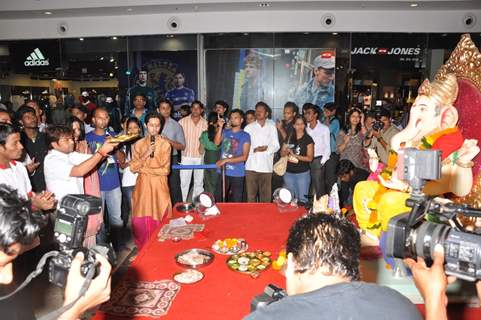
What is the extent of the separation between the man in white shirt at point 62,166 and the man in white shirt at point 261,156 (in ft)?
6.83

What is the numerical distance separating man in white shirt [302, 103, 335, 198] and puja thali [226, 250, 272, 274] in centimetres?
278

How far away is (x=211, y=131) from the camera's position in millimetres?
4965

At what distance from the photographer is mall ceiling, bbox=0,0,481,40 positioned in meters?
6.41

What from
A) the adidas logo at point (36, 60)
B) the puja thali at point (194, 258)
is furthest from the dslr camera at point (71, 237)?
the adidas logo at point (36, 60)

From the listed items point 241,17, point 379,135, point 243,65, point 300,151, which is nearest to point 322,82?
point 243,65

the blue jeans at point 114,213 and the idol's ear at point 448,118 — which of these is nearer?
the idol's ear at point 448,118

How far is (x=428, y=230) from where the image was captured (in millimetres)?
1170

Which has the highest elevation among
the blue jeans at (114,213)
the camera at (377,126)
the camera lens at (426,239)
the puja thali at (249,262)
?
the camera at (377,126)

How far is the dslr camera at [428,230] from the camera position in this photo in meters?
1.08

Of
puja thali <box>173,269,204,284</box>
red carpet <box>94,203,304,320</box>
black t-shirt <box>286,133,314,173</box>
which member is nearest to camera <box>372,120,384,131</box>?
black t-shirt <box>286,133,314,173</box>

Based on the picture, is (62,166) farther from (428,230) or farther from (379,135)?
(379,135)

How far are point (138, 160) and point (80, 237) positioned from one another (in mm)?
2713

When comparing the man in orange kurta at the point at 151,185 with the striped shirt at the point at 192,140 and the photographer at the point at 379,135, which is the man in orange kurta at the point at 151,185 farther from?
the photographer at the point at 379,135

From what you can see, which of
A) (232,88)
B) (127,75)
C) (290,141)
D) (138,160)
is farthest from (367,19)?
(138,160)
